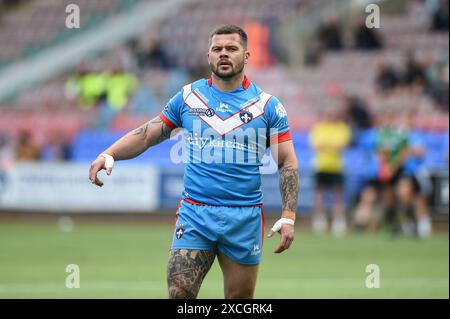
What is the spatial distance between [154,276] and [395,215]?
820 cm

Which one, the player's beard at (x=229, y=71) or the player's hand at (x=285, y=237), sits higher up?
the player's beard at (x=229, y=71)

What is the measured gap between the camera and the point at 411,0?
1157 inches

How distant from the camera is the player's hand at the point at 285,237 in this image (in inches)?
302

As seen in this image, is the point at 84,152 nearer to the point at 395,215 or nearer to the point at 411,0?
the point at 395,215

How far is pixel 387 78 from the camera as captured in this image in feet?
84.5

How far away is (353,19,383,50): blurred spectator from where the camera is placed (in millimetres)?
27719

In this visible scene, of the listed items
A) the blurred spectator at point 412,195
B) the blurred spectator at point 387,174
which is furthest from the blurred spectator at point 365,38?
the blurred spectator at point 412,195

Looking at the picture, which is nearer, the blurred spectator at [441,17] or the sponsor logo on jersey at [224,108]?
the sponsor logo on jersey at [224,108]

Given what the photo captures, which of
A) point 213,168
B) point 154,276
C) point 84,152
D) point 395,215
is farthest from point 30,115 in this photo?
point 213,168

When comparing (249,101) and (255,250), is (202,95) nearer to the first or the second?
(249,101)

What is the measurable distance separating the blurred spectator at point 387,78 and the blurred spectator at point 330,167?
11.8 feet

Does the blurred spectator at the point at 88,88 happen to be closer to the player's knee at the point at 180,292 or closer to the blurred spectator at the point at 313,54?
the blurred spectator at the point at 313,54

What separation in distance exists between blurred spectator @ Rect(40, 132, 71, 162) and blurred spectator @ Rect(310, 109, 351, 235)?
637 centimetres
